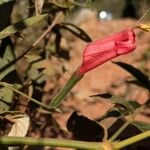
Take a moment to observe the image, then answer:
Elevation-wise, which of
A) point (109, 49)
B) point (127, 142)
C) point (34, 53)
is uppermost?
point (109, 49)

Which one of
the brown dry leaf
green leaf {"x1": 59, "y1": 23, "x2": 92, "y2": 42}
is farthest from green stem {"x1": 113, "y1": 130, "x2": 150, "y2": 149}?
green leaf {"x1": 59, "y1": 23, "x2": 92, "y2": 42}

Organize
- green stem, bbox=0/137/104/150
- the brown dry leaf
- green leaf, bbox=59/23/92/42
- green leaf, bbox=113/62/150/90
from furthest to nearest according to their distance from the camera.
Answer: green leaf, bbox=59/23/92/42 → green leaf, bbox=113/62/150/90 → the brown dry leaf → green stem, bbox=0/137/104/150

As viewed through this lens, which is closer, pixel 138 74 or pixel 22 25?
pixel 22 25

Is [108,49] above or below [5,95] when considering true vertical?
above

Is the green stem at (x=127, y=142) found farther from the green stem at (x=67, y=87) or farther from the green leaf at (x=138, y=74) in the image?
the green leaf at (x=138, y=74)

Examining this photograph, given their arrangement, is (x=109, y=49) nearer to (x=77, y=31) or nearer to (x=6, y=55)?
(x=6, y=55)

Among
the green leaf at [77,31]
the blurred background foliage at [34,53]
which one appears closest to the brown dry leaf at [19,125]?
the blurred background foliage at [34,53]

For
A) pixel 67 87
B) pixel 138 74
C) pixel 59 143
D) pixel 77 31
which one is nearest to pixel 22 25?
pixel 67 87

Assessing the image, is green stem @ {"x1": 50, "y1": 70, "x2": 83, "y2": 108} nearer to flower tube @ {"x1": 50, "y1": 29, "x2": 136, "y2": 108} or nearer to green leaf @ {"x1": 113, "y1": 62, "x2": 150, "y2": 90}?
flower tube @ {"x1": 50, "y1": 29, "x2": 136, "y2": 108}

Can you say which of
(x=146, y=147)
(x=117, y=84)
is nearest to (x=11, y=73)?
(x=146, y=147)
